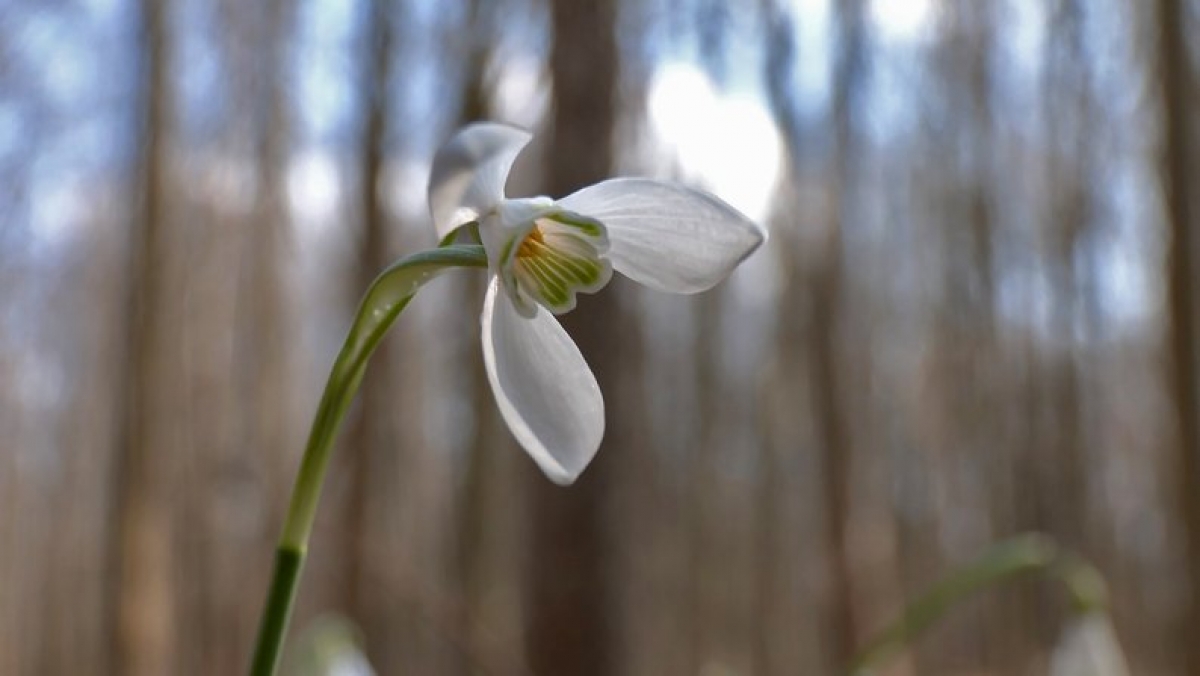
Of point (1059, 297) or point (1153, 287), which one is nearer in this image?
point (1153, 287)

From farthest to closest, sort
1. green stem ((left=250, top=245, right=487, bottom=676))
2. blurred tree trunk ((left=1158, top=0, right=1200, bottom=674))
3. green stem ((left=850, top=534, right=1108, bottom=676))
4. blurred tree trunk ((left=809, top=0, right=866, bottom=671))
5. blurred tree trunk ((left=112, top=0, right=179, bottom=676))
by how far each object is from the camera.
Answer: blurred tree trunk ((left=809, top=0, right=866, bottom=671)), blurred tree trunk ((left=112, top=0, right=179, bottom=676)), blurred tree trunk ((left=1158, top=0, right=1200, bottom=674)), green stem ((left=850, top=534, right=1108, bottom=676)), green stem ((left=250, top=245, right=487, bottom=676))

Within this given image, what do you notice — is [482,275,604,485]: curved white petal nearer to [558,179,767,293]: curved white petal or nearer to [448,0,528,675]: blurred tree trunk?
[558,179,767,293]: curved white petal

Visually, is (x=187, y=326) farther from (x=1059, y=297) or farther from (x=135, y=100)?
(x=1059, y=297)

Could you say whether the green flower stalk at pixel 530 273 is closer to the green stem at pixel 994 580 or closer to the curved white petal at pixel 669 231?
the curved white petal at pixel 669 231

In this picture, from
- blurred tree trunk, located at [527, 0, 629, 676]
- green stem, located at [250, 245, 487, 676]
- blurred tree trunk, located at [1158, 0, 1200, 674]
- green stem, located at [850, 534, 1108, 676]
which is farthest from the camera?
blurred tree trunk, located at [1158, 0, 1200, 674]

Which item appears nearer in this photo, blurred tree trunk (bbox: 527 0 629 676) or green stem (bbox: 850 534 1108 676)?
green stem (bbox: 850 534 1108 676)

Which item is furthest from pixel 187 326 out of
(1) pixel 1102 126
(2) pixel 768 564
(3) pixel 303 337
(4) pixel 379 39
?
(2) pixel 768 564

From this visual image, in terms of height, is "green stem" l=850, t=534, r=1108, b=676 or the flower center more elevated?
the flower center

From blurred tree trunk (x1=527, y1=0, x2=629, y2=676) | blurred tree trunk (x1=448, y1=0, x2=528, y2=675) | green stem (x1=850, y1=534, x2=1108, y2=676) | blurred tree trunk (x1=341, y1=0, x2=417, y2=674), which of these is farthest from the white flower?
blurred tree trunk (x1=341, y1=0, x2=417, y2=674)
